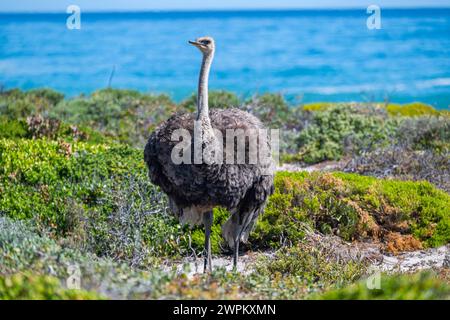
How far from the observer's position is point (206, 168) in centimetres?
662

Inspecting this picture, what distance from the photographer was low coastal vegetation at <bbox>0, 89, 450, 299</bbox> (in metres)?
5.45

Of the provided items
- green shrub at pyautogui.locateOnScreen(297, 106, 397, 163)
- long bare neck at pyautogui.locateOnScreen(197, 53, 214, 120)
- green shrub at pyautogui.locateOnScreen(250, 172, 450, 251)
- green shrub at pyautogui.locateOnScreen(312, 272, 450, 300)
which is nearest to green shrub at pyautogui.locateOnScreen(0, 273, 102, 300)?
green shrub at pyautogui.locateOnScreen(312, 272, 450, 300)

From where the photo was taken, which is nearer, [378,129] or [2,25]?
[378,129]

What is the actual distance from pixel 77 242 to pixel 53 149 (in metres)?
2.26

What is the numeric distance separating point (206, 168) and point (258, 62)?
42.7m

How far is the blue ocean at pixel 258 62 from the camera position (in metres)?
35.8

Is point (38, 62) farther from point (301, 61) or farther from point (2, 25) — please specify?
point (2, 25)

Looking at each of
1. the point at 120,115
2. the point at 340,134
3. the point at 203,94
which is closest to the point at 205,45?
the point at 203,94

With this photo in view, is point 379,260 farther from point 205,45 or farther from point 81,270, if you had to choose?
point 81,270

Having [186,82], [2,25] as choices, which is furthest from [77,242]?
[2,25]

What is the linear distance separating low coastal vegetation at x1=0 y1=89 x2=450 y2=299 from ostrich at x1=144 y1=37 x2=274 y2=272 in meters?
0.69

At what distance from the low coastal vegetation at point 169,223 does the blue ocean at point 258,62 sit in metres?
13.6

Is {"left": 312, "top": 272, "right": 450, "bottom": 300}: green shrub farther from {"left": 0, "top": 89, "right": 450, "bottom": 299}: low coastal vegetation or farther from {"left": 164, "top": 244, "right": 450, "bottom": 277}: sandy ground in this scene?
{"left": 164, "top": 244, "right": 450, "bottom": 277}: sandy ground
